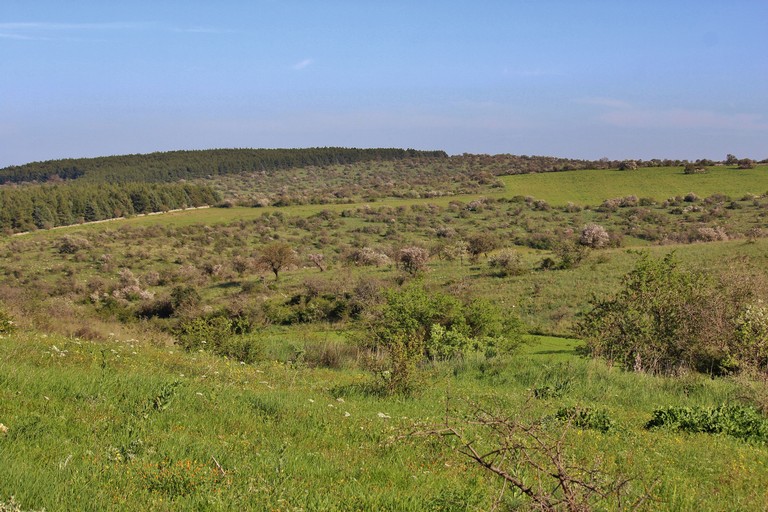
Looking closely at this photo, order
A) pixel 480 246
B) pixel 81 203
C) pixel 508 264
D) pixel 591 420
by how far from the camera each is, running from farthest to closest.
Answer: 1. pixel 81 203
2. pixel 480 246
3. pixel 508 264
4. pixel 591 420

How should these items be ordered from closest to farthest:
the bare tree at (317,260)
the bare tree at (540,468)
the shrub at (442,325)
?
the bare tree at (540,468) → the shrub at (442,325) → the bare tree at (317,260)

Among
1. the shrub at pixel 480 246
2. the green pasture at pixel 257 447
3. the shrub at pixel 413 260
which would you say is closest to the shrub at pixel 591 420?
the green pasture at pixel 257 447

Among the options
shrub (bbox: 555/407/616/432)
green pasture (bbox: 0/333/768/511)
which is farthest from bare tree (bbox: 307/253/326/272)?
shrub (bbox: 555/407/616/432)

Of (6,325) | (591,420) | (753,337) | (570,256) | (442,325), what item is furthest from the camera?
(570,256)

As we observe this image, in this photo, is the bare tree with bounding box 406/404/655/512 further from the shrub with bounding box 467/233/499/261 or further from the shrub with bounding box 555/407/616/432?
the shrub with bounding box 467/233/499/261

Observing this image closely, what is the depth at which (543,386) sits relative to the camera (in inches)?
417

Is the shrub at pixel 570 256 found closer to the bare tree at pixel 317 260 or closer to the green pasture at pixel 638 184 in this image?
the bare tree at pixel 317 260

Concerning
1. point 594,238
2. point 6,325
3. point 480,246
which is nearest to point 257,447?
point 6,325

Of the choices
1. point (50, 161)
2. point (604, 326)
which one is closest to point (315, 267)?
point (604, 326)

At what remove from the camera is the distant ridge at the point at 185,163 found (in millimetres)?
145875

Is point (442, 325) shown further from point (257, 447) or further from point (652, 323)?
point (257, 447)

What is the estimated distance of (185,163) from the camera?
531 ft

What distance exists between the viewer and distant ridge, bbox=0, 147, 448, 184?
14588cm

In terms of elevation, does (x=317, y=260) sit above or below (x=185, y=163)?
below
